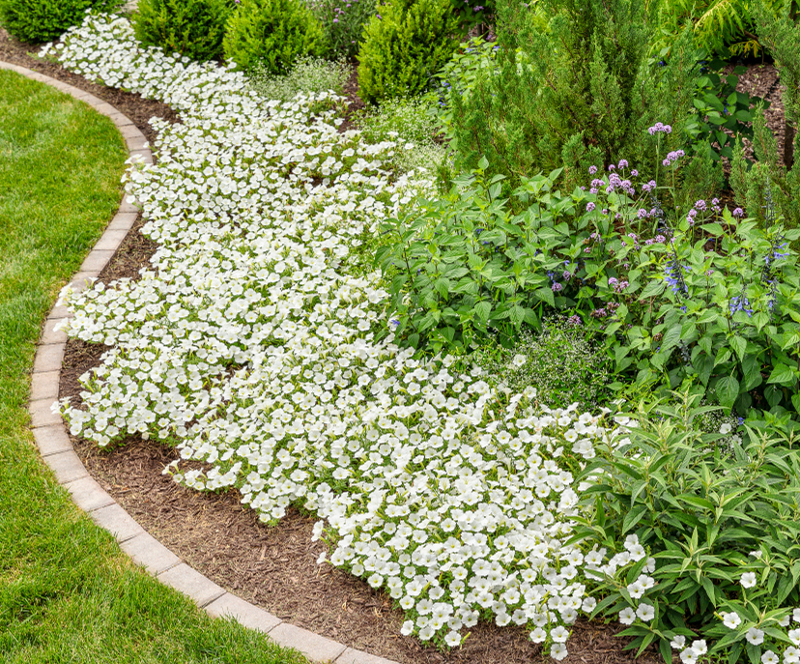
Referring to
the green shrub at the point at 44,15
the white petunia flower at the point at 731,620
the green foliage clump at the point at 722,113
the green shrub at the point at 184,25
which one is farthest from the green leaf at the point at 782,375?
the green shrub at the point at 44,15

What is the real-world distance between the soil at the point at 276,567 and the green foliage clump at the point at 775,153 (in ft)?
8.12

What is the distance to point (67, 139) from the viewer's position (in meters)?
7.08

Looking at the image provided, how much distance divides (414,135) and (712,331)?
12.5 feet

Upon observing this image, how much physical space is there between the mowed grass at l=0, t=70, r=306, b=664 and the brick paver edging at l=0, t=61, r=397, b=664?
2.3 inches

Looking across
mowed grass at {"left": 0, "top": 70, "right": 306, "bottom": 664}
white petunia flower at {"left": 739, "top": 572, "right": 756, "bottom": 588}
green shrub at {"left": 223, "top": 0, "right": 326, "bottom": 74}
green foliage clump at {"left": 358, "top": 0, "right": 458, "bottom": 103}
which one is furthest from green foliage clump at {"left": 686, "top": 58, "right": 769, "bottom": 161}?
mowed grass at {"left": 0, "top": 70, "right": 306, "bottom": 664}

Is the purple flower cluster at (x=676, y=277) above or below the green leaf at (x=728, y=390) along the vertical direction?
above

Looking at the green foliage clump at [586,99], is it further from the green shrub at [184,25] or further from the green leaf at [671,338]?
the green shrub at [184,25]

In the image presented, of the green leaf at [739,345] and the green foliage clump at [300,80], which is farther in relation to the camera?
the green foliage clump at [300,80]

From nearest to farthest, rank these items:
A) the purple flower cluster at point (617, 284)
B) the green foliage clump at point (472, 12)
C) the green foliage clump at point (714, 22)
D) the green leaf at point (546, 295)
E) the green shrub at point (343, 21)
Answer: the purple flower cluster at point (617, 284) → the green leaf at point (546, 295) → the green foliage clump at point (714, 22) → the green foliage clump at point (472, 12) → the green shrub at point (343, 21)

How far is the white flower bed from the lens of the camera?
3242mm

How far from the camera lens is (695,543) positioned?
9.12 feet

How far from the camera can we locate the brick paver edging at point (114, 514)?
3137 millimetres

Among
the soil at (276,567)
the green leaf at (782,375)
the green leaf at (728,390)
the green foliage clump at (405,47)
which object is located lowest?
the soil at (276,567)

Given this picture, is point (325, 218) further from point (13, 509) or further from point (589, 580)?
point (589, 580)
